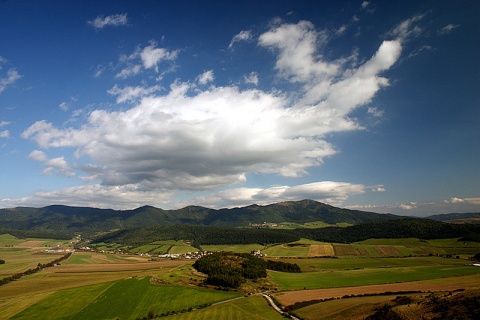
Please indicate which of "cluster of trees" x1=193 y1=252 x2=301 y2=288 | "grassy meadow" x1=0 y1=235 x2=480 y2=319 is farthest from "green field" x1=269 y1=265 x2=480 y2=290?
"cluster of trees" x1=193 y1=252 x2=301 y2=288

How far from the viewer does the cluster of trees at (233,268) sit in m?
105

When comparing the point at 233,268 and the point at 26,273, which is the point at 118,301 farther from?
the point at 26,273

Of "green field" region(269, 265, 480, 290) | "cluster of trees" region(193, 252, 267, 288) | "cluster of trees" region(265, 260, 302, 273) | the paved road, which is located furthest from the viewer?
"cluster of trees" region(265, 260, 302, 273)

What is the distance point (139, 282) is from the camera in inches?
4380

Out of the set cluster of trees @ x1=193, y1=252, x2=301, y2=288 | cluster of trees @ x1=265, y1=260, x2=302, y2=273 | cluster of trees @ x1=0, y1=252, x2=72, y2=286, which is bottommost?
cluster of trees @ x1=0, y1=252, x2=72, y2=286

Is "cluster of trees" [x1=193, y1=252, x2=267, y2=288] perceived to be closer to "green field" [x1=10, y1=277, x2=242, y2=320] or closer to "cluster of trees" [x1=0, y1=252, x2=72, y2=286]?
"green field" [x1=10, y1=277, x2=242, y2=320]

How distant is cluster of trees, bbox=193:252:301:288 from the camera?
105 m

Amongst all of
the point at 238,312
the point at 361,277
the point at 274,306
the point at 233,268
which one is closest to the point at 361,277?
the point at 361,277

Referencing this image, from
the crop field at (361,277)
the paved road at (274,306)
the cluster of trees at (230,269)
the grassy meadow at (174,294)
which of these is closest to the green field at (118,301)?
the grassy meadow at (174,294)

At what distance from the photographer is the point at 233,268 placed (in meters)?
122

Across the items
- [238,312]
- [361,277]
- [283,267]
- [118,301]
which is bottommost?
[283,267]

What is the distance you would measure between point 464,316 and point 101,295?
9797 cm

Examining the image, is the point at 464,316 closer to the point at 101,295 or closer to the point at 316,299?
the point at 316,299

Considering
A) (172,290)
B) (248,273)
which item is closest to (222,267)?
(248,273)
